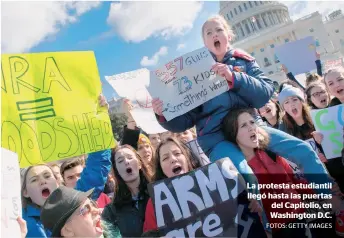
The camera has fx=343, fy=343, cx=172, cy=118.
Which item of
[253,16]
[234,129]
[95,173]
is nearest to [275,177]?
[234,129]

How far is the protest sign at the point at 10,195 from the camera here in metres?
1.60

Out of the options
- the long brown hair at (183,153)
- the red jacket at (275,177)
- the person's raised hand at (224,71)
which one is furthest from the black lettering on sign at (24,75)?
the red jacket at (275,177)

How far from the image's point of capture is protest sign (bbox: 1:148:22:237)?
160cm

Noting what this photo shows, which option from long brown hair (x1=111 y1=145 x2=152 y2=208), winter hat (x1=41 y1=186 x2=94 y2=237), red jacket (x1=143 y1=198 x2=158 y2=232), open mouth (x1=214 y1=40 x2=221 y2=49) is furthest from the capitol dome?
winter hat (x1=41 y1=186 x2=94 y2=237)

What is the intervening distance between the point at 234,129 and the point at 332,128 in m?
0.90

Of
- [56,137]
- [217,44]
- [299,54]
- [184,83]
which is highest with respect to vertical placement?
[299,54]

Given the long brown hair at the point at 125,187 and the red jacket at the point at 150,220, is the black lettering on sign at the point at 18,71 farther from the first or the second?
the red jacket at the point at 150,220

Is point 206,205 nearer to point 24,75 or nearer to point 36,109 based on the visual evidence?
point 36,109

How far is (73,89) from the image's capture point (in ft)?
9.00

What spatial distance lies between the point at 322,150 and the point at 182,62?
4.79ft

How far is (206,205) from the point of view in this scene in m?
1.91

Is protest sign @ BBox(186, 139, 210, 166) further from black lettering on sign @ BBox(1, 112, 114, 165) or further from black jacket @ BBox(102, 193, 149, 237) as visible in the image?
black lettering on sign @ BBox(1, 112, 114, 165)

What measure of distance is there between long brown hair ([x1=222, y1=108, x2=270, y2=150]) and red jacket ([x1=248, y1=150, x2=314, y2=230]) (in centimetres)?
8

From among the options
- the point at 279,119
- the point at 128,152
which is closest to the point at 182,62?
the point at 128,152
